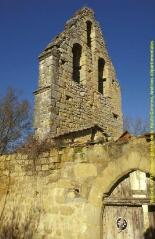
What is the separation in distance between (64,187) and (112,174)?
111cm

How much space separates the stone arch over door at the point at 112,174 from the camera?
17.1ft

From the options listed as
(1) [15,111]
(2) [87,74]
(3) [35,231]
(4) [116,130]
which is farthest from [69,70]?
(3) [35,231]

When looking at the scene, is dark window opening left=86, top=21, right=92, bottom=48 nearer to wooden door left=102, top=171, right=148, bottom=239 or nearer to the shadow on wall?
wooden door left=102, top=171, right=148, bottom=239

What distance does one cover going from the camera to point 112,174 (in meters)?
5.49

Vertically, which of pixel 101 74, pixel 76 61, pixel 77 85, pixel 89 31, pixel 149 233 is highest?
pixel 89 31

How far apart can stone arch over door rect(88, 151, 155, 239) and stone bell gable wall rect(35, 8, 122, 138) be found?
5.31 meters

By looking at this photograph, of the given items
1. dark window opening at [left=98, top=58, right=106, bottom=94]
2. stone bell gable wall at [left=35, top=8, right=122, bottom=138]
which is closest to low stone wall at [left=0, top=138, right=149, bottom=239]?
stone bell gable wall at [left=35, top=8, right=122, bottom=138]

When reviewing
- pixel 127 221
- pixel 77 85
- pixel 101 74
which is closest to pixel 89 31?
pixel 101 74

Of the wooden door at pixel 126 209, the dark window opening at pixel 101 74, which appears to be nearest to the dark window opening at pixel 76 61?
the dark window opening at pixel 101 74

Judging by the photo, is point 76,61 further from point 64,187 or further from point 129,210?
point 129,210

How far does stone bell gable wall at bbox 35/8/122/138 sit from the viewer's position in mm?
11242

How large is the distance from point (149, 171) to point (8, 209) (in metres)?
3.48

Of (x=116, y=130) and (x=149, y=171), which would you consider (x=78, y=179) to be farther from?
(x=116, y=130)

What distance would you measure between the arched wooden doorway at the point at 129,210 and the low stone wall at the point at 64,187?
0.14 metres
